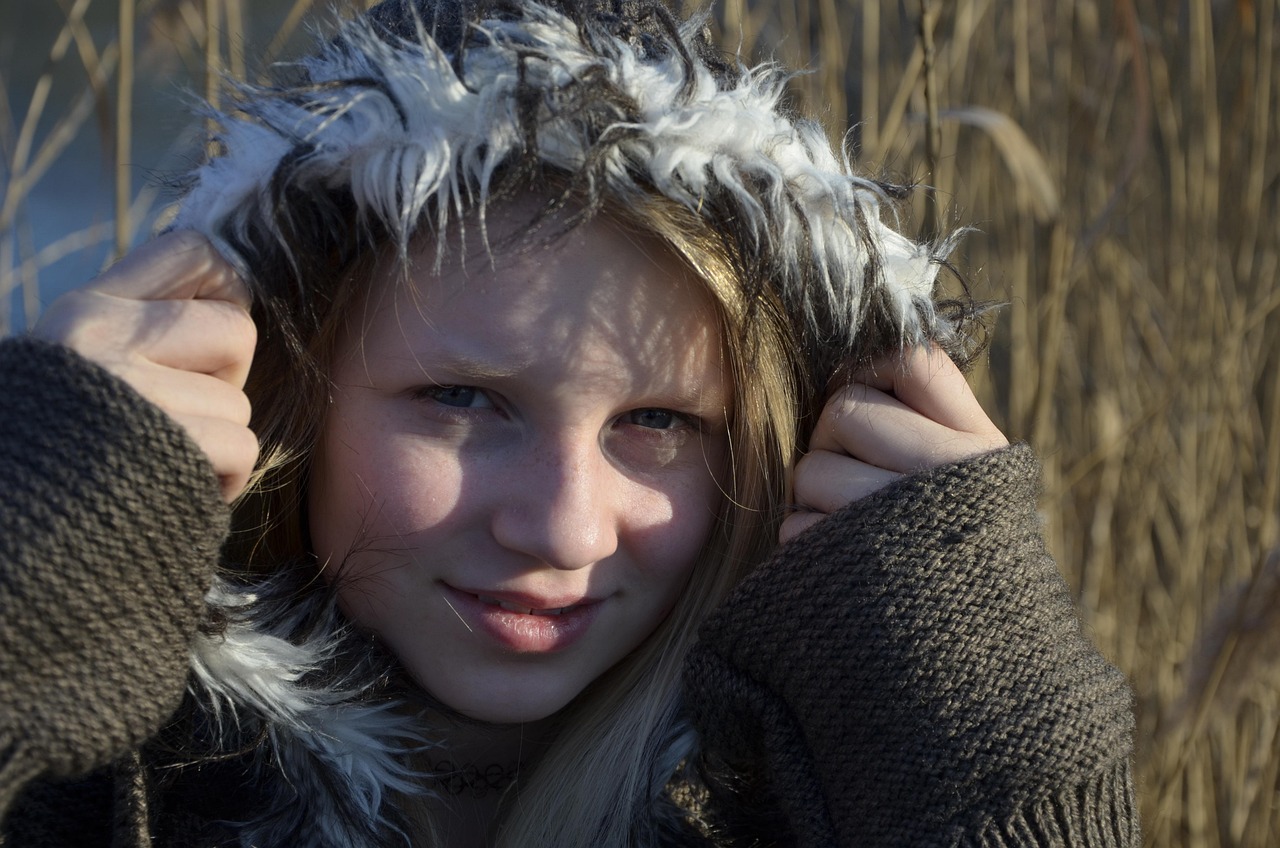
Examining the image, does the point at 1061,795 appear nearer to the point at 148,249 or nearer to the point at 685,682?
the point at 685,682

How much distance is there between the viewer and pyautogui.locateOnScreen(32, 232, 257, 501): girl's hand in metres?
0.80

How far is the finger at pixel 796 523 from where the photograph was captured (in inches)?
39.0

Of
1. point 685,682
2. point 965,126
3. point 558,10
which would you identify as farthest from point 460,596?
point 965,126

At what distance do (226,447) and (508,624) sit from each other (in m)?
0.28

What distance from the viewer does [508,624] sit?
0.95 metres

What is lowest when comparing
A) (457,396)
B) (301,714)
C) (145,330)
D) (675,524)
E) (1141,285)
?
(1141,285)

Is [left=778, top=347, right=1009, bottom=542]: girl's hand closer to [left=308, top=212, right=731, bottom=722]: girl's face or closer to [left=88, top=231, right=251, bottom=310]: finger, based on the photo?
[left=308, top=212, right=731, bottom=722]: girl's face

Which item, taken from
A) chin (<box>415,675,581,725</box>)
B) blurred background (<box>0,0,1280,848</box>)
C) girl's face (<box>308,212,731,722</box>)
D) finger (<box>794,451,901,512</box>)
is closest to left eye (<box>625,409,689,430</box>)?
girl's face (<box>308,212,731,722</box>)

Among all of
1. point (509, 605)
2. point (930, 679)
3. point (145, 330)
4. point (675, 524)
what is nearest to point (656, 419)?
point (675, 524)

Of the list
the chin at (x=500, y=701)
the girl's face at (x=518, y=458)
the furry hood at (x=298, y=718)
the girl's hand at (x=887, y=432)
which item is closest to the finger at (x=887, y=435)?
the girl's hand at (x=887, y=432)

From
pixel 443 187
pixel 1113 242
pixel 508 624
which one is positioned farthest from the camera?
pixel 1113 242

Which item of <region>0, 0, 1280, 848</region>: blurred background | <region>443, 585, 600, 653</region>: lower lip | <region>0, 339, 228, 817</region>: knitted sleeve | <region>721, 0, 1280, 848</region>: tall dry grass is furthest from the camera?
<region>721, 0, 1280, 848</region>: tall dry grass

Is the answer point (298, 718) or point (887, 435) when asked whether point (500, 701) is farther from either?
point (887, 435)

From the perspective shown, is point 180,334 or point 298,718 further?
point 298,718
